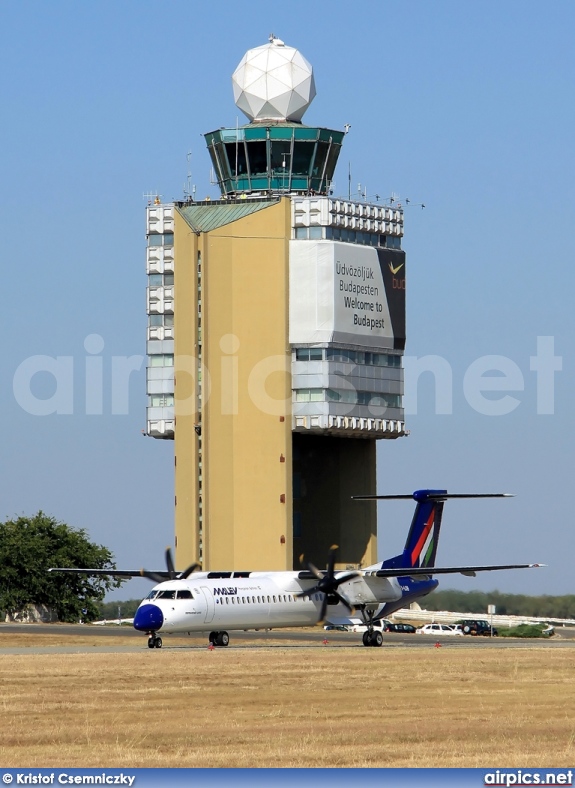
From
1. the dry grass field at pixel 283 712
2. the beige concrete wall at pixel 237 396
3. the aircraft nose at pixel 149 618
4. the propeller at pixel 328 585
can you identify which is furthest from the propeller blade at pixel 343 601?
the beige concrete wall at pixel 237 396

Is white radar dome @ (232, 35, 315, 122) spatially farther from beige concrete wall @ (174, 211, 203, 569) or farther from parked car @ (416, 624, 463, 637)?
parked car @ (416, 624, 463, 637)

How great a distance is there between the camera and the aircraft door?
5531 cm

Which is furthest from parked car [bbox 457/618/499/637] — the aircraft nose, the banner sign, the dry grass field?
the dry grass field

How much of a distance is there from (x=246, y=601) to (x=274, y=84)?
5132 centimetres

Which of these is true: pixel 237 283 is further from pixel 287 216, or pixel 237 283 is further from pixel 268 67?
pixel 268 67

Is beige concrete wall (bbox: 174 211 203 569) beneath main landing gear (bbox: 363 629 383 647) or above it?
above

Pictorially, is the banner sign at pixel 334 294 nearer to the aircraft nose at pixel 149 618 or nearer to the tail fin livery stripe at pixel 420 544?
the tail fin livery stripe at pixel 420 544

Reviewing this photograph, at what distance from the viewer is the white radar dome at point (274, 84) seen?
323 feet

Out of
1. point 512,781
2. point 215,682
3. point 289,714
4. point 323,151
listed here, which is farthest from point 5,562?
point 512,781

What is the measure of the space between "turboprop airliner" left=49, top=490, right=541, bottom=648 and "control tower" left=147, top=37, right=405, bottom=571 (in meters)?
29.4

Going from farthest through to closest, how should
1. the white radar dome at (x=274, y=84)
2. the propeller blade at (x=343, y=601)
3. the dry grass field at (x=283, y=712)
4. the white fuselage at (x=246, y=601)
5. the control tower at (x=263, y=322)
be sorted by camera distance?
the white radar dome at (x=274, y=84) < the control tower at (x=263, y=322) < the propeller blade at (x=343, y=601) < the white fuselage at (x=246, y=601) < the dry grass field at (x=283, y=712)

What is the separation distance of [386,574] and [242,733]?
118 ft

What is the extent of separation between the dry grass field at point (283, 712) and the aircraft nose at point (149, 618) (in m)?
6.22

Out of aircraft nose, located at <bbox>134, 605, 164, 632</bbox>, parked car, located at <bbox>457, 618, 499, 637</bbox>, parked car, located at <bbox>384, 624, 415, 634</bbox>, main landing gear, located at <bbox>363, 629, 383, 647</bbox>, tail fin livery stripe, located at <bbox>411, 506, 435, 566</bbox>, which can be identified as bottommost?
parked car, located at <bbox>384, 624, 415, 634</bbox>
